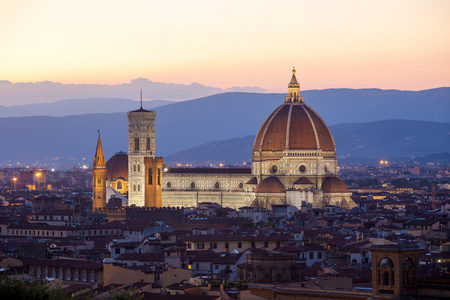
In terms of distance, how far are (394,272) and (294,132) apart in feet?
309

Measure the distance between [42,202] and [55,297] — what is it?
86983mm

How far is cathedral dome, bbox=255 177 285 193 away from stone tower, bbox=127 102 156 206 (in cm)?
1416

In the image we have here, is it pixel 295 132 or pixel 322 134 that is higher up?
pixel 295 132

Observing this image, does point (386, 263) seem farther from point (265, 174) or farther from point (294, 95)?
point (294, 95)

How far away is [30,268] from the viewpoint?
6072 cm

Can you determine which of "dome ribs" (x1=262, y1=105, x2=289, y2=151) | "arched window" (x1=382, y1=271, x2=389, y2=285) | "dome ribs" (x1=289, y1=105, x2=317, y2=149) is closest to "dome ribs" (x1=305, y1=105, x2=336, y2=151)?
"dome ribs" (x1=289, y1=105, x2=317, y2=149)

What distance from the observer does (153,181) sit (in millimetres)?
133875

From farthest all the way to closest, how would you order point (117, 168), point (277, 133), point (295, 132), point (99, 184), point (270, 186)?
point (117, 168) < point (99, 184) < point (277, 133) < point (295, 132) < point (270, 186)

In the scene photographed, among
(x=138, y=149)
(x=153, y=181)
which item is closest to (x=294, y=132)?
(x=153, y=181)

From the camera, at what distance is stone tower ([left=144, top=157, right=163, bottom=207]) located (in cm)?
13325

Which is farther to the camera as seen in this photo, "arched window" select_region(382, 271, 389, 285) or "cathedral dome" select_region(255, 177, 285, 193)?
"cathedral dome" select_region(255, 177, 285, 193)

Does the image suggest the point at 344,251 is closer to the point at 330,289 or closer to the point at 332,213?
the point at 330,289

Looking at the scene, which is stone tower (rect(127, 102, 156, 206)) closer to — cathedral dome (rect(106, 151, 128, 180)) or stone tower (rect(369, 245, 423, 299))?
cathedral dome (rect(106, 151, 128, 180))

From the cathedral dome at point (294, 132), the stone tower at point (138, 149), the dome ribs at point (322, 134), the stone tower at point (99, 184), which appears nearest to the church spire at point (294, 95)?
the cathedral dome at point (294, 132)
